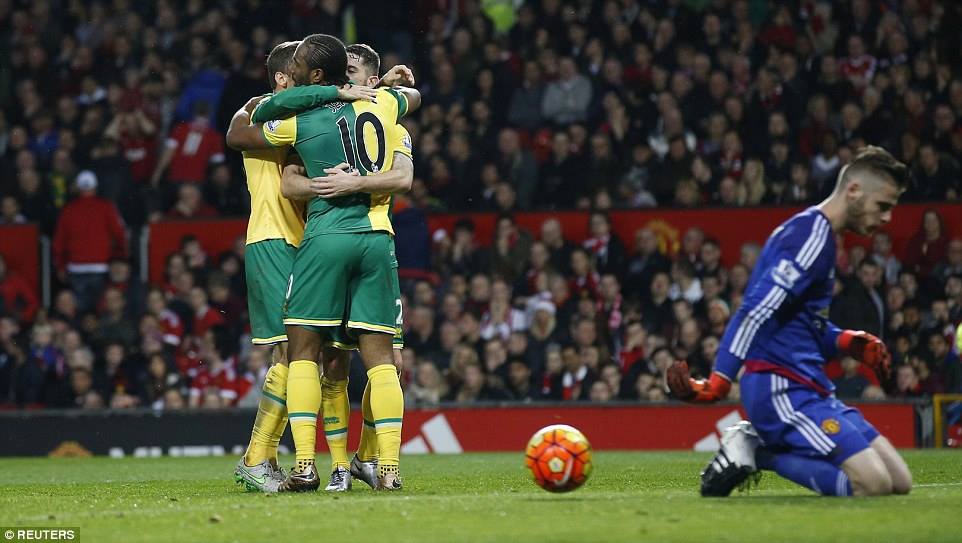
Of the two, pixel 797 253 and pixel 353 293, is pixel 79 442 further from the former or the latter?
pixel 797 253

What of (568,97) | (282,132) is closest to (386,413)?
(282,132)

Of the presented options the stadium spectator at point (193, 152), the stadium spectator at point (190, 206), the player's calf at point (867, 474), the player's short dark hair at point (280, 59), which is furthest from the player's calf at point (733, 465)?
the stadium spectator at point (193, 152)

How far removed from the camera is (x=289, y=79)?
7.91m

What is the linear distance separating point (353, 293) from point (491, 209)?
352 inches

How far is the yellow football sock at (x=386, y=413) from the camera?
7273 mm

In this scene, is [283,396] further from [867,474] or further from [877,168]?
[877,168]

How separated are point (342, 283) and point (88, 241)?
10.2 meters

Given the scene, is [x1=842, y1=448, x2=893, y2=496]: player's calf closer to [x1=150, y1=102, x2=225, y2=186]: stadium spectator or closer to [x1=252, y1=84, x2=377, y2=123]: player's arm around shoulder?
[x1=252, y1=84, x2=377, y2=123]: player's arm around shoulder

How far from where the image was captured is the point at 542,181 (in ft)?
54.0

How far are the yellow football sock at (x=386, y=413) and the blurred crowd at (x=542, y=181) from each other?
7.40m

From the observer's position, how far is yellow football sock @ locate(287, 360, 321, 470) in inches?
288

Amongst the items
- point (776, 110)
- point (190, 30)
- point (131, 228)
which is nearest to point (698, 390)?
point (776, 110)

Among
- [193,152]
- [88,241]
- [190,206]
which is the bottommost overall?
[88,241]

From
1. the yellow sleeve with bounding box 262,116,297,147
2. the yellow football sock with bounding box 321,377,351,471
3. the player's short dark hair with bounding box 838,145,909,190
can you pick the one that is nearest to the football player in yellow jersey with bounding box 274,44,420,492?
the yellow football sock with bounding box 321,377,351,471
